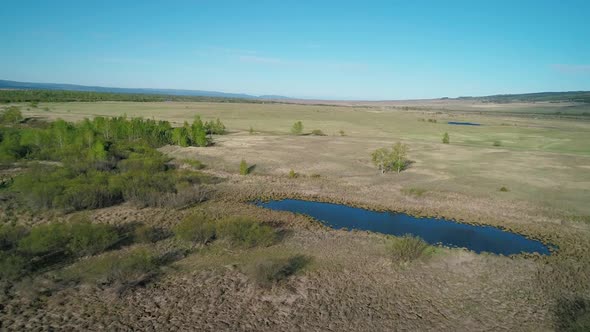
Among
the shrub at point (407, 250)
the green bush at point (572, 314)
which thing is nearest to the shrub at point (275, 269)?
the shrub at point (407, 250)

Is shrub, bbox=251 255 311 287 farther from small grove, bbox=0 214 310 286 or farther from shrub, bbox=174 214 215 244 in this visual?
shrub, bbox=174 214 215 244

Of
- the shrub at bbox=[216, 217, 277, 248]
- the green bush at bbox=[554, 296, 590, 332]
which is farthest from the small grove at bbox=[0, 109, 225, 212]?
the green bush at bbox=[554, 296, 590, 332]

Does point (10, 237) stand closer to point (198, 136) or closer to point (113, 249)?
point (113, 249)

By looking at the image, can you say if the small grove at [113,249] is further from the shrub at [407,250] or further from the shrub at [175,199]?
the shrub at [407,250]

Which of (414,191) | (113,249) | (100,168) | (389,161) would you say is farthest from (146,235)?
(389,161)

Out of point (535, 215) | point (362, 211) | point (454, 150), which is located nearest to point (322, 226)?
point (362, 211)

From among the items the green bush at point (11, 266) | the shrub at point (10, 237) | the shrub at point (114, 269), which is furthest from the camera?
the shrub at point (10, 237)

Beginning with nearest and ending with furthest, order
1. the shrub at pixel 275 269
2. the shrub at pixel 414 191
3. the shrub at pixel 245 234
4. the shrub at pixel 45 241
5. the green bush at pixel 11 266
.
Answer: the green bush at pixel 11 266, the shrub at pixel 275 269, the shrub at pixel 45 241, the shrub at pixel 245 234, the shrub at pixel 414 191

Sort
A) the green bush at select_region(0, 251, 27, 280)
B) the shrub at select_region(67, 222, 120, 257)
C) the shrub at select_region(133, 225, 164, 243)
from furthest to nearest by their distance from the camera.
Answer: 1. the shrub at select_region(133, 225, 164, 243)
2. the shrub at select_region(67, 222, 120, 257)
3. the green bush at select_region(0, 251, 27, 280)
